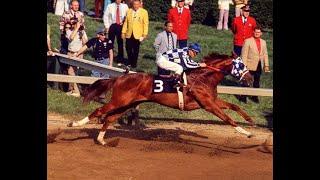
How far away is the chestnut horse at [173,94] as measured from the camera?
12023 millimetres

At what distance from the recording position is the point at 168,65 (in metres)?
12.1

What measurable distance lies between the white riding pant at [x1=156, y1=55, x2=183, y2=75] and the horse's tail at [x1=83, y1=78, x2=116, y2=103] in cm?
85

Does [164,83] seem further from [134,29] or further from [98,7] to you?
[98,7]

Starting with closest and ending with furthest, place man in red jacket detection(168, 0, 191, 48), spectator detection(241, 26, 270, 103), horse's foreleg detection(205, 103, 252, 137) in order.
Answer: horse's foreleg detection(205, 103, 252, 137)
spectator detection(241, 26, 270, 103)
man in red jacket detection(168, 0, 191, 48)

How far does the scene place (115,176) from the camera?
1087cm

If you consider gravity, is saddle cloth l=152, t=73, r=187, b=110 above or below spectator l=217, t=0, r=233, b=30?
below

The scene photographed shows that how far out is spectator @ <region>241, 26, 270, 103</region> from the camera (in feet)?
43.7

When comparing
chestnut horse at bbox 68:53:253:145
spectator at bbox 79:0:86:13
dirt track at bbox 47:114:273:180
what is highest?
spectator at bbox 79:0:86:13

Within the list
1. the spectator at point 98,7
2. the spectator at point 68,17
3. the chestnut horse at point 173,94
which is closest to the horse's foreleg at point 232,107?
the chestnut horse at point 173,94

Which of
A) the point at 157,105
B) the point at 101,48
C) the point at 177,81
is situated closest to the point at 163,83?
the point at 177,81

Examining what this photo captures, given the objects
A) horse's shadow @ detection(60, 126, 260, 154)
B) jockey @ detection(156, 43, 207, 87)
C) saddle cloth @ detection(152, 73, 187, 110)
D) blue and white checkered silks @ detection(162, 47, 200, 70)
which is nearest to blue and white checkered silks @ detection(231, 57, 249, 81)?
jockey @ detection(156, 43, 207, 87)

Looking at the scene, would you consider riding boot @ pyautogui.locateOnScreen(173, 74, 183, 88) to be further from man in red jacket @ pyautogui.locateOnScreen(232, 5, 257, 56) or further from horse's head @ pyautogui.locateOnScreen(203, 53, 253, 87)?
man in red jacket @ pyautogui.locateOnScreen(232, 5, 257, 56)

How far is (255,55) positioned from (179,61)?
6.31ft
